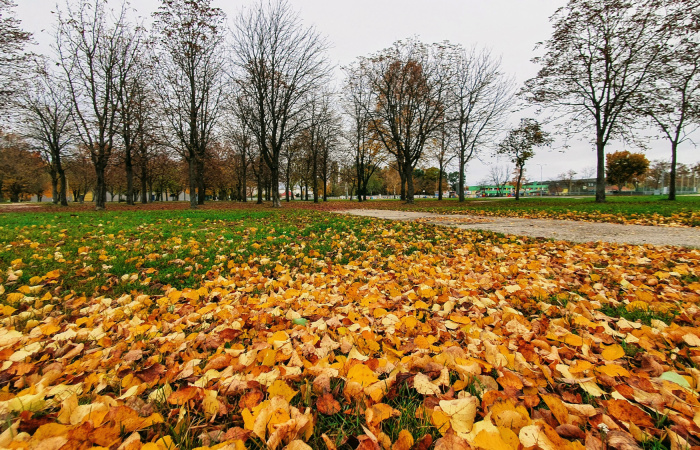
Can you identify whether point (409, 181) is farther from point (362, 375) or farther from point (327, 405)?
point (327, 405)

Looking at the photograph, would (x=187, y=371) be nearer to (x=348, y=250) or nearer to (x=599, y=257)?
(x=348, y=250)

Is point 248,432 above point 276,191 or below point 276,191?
below

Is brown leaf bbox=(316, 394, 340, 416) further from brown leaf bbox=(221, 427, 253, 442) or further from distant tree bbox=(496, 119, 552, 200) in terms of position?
distant tree bbox=(496, 119, 552, 200)

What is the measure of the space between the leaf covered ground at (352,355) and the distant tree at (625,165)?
221 feet

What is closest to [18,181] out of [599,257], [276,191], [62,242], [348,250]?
[276,191]

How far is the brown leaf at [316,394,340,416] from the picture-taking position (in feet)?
4.09

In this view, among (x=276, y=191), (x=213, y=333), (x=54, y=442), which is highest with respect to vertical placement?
(x=276, y=191)

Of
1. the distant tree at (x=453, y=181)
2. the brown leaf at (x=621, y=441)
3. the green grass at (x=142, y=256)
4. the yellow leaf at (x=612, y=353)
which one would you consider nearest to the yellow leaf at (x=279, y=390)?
the brown leaf at (x=621, y=441)

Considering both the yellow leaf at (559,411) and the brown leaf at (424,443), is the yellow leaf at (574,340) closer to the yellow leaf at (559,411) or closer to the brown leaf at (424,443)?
the yellow leaf at (559,411)

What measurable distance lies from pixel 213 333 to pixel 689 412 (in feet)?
8.20

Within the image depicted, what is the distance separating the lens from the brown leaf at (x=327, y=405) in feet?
4.09

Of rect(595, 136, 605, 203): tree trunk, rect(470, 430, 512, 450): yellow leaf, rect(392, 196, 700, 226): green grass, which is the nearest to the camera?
rect(470, 430, 512, 450): yellow leaf

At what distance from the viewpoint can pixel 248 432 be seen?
3.50ft

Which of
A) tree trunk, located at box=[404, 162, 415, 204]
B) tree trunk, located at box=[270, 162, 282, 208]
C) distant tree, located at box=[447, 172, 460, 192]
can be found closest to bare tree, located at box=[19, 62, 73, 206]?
tree trunk, located at box=[270, 162, 282, 208]
